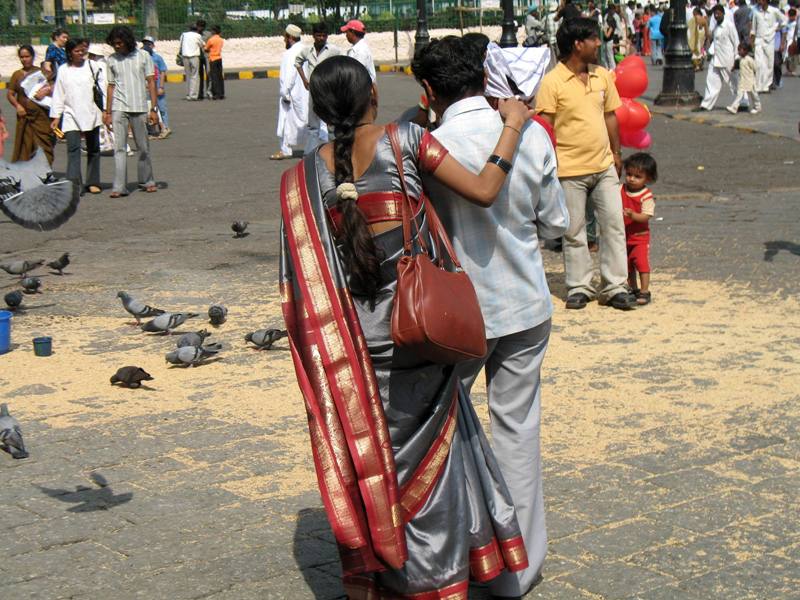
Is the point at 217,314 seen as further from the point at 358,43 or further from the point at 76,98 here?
the point at 358,43

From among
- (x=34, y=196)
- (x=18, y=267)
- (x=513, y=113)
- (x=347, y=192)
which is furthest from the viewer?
(x=18, y=267)

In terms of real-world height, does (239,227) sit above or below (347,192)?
below

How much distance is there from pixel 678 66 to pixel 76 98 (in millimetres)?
12250

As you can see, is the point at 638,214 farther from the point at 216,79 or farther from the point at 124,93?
the point at 216,79

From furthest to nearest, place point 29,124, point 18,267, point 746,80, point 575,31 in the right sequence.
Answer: point 746,80, point 29,124, point 18,267, point 575,31

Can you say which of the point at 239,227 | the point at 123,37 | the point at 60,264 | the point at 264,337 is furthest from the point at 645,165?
the point at 123,37

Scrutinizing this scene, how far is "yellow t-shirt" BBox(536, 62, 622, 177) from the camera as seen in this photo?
802 cm

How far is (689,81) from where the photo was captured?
74.7 ft

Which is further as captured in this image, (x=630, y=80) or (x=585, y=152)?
(x=630, y=80)

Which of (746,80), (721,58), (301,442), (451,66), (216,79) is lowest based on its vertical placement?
(301,442)

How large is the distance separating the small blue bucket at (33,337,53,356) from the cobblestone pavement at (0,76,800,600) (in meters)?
0.09

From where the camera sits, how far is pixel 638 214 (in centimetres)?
865

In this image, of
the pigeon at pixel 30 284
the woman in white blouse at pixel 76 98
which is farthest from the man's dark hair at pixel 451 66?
the woman in white blouse at pixel 76 98

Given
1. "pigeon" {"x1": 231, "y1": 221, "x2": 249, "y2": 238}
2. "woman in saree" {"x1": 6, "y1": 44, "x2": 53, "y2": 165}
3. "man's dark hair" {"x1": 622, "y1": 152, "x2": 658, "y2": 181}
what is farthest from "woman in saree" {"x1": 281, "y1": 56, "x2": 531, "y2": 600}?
"woman in saree" {"x1": 6, "y1": 44, "x2": 53, "y2": 165}
